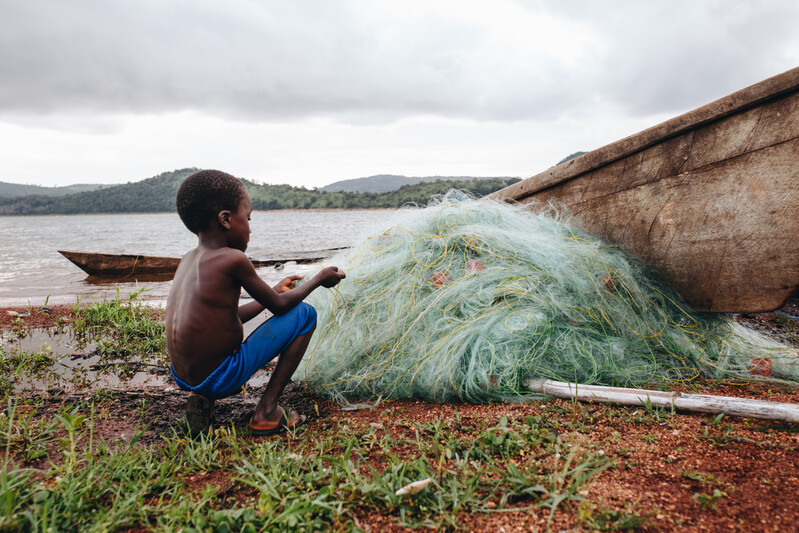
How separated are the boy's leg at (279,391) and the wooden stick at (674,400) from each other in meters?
1.48

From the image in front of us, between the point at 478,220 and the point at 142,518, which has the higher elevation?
the point at 478,220

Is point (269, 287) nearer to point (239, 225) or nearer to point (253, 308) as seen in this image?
point (239, 225)

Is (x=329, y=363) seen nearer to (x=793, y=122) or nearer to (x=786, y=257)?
(x=786, y=257)

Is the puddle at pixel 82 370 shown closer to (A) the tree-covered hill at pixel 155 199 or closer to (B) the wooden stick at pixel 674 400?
(B) the wooden stick at pixel 674 400

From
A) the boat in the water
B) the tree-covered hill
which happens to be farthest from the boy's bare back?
the tree-covered hill

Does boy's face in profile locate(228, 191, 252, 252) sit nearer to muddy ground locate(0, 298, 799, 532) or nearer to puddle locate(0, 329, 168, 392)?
muddy ground locate(0, 298, 799, 532)

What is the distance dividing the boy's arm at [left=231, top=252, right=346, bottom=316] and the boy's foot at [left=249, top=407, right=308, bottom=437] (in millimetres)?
632

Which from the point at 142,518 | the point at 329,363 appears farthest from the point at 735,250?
the point at 142,518

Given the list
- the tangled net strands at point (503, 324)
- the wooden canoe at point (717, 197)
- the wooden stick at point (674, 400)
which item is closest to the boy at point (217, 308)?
the tangled net strands at point (503, 324)

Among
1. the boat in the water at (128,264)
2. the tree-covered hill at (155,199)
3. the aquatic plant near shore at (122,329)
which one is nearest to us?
the aquatic plant near shore at (122,329)

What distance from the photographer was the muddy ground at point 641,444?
56.2 inches

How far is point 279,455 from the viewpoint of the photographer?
6.51 feet

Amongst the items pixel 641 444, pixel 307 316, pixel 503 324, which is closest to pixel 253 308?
pixel 307 316

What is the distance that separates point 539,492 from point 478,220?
2.57 metres
